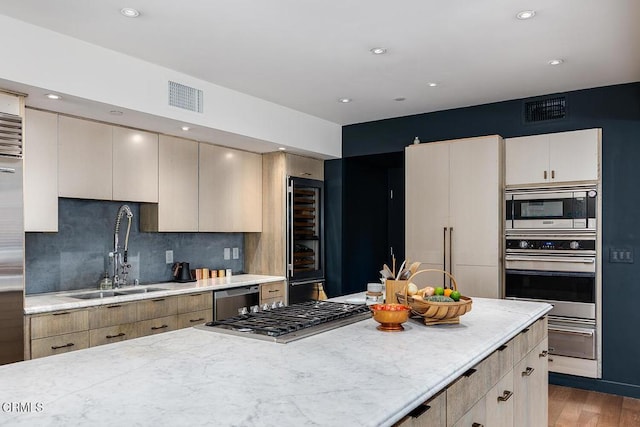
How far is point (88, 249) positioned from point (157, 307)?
0.83m

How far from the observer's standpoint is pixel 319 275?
579 centimetres

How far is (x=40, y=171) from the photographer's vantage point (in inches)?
137

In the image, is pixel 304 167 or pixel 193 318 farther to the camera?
pixel 304 167

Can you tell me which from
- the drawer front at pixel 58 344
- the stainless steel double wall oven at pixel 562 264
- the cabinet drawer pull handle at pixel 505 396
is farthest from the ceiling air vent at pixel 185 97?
the cabinet drawer pull handle at pixel 505 396

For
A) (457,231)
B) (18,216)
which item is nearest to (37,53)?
(18,216)

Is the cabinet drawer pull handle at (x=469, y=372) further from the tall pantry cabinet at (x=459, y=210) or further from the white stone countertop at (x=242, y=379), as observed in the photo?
the tall pantry cabinet at (x=459, y=210)

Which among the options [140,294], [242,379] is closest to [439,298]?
[242,379]

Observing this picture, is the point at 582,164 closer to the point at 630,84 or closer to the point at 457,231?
the point at 630,84

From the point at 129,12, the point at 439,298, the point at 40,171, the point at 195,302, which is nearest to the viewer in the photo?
the point at 439,298

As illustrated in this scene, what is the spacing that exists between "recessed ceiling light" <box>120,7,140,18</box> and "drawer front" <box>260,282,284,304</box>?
2.84m

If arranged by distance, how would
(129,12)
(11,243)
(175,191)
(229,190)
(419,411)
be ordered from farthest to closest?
(229,190), (175,191), (11,243), (129,12), (419,411)

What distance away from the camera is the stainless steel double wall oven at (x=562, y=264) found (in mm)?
4258

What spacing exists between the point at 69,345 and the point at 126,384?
7.17 ft

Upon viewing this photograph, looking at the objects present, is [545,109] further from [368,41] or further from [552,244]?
[368,41]
